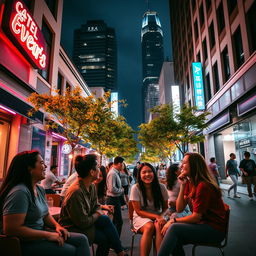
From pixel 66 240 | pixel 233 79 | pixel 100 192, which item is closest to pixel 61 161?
pixel 100 192

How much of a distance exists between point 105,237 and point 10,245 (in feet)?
4.89

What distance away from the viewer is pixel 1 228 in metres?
2.04

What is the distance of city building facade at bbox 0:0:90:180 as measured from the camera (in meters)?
8.27

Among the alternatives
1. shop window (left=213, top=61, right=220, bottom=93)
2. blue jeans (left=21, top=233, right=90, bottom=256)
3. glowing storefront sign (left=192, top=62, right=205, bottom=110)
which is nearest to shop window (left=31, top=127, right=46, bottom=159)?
blue jeans (left=21, top=233, right=90, bottom=256)

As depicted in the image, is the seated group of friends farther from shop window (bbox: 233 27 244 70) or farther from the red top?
shop window (bbox: 233 27 244 70)

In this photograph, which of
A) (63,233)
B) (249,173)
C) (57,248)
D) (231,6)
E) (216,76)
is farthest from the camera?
(216,76)

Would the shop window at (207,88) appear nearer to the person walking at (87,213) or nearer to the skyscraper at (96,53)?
the person walking at (87,213)

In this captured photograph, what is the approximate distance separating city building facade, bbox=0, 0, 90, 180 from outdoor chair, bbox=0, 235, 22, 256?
7.08 meters

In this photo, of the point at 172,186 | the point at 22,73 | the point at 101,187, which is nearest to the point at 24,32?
the point at 22,73

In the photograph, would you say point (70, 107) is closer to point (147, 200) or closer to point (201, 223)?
point (147, 200)

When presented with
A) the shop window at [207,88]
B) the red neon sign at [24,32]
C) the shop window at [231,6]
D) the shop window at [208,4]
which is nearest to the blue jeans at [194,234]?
the red neon sign at [24,32]

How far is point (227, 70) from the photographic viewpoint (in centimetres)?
1570

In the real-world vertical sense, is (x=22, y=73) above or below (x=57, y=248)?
above

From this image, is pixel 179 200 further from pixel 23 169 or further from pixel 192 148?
pixel 192 148
